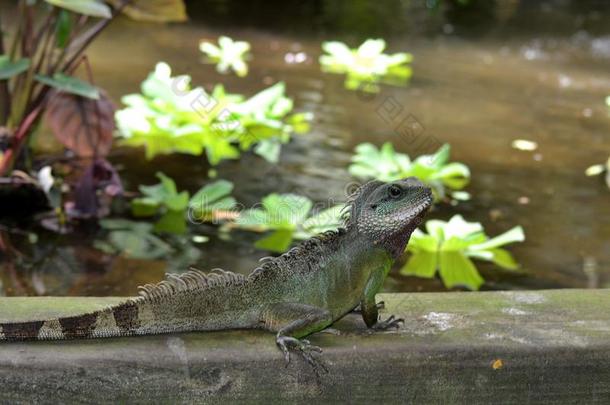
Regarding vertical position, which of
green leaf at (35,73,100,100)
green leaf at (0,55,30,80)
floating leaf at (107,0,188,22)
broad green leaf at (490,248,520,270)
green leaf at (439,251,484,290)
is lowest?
broad green leaf at (490,248,520,270)

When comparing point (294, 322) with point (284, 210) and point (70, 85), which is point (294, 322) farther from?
point (70, 85)

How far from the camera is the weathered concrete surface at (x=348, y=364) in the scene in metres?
2.06

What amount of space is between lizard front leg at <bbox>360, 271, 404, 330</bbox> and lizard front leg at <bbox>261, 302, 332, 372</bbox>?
10 cm

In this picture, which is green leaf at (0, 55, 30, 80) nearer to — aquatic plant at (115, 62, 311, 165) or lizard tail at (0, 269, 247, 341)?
aquatic plant at (115, 62, 311, 165)

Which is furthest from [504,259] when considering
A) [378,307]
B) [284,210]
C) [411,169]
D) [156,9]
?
[156,9]

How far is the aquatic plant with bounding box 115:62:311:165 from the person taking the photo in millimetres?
4859

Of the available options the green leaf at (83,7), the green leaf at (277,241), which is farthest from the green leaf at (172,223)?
the green leaf at (83,7)

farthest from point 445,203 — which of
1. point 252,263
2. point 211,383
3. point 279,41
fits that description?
point 279,41

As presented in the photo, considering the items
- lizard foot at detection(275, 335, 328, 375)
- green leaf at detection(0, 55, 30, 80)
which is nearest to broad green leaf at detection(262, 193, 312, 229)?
green leaf at detection(0, 55, 30, 80)

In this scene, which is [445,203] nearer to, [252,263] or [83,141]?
[252,263]

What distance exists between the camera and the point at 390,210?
7.73 ft

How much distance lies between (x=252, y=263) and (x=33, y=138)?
1.64 m

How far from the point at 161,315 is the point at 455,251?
238 cm

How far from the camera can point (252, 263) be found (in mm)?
4172
